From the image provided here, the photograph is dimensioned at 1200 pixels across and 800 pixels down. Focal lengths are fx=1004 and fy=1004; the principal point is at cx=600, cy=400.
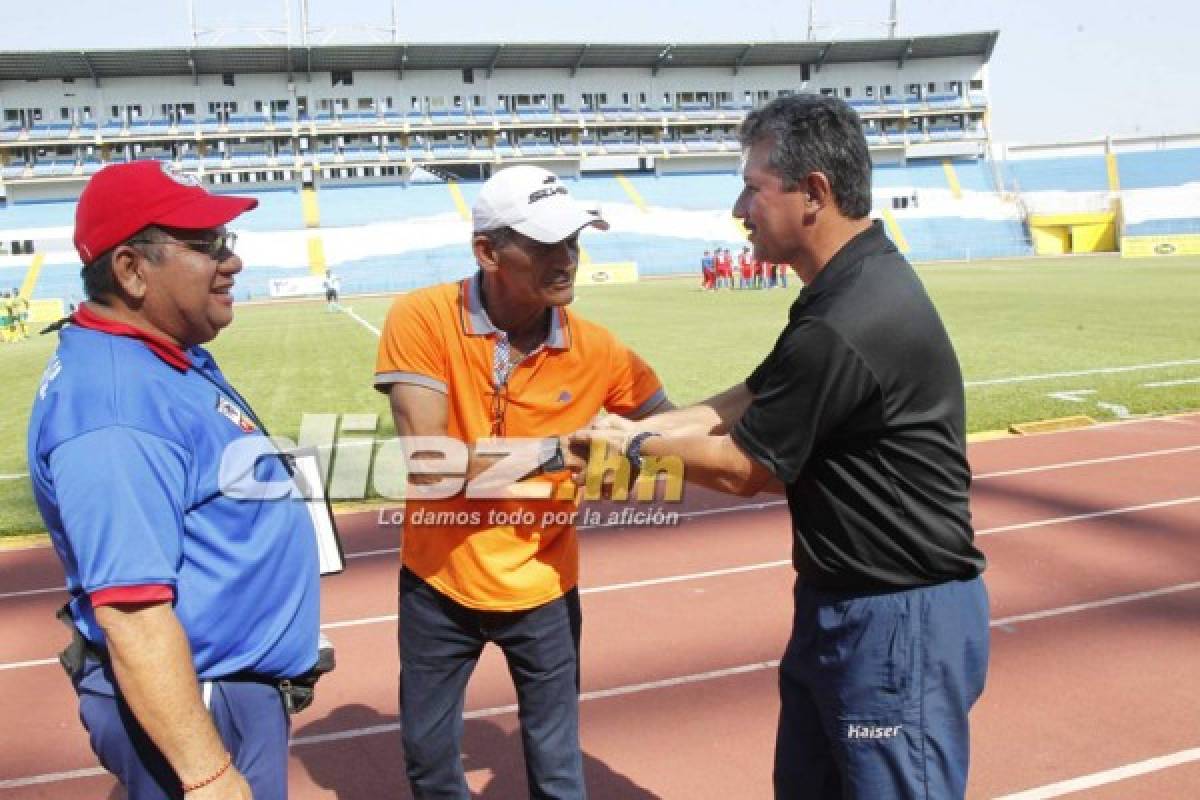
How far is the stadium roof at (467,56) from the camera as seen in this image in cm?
5778

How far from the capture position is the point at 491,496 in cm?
298

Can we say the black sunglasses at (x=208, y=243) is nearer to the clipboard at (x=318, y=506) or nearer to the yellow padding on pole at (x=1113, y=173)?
the clipboard at (x=318, y=506)

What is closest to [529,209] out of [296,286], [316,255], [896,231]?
[296,286]

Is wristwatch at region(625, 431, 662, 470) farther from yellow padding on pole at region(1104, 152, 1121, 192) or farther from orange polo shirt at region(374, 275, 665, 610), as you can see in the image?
yellow padding on pole at region(1104, 152, 1121, 192)

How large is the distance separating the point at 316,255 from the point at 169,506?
164 ft

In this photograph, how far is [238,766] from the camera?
2264mm

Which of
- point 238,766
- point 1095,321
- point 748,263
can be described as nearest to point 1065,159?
point 748,263

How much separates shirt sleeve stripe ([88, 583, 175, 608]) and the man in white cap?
1099 mm

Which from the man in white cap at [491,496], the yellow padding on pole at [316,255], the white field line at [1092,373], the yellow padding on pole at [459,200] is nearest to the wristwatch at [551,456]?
the man in white cap at [491,496]

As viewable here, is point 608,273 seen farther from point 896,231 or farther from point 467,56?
point 467,56

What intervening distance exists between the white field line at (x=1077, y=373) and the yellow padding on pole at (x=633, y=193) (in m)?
43.9

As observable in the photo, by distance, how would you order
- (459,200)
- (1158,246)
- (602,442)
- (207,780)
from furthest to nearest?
(459,200) < (1158,246) < (602,442) < (207,780)

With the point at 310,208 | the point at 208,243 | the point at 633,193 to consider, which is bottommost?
the point at 208,243

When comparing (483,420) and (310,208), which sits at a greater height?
(310,208)
